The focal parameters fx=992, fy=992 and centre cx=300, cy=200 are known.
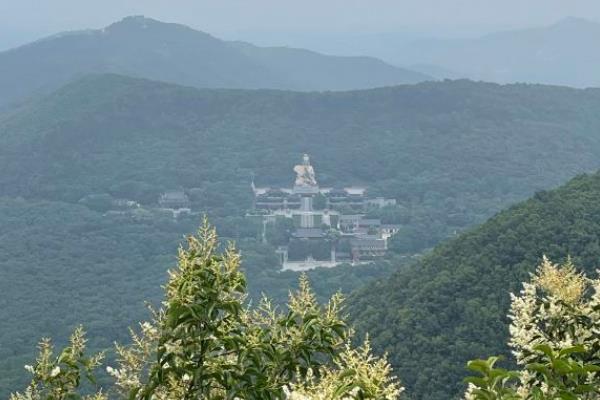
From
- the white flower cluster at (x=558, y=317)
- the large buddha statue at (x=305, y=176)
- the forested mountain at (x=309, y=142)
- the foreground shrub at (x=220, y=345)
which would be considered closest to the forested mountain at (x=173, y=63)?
Result: the forested mountain at (x=309, y=142)

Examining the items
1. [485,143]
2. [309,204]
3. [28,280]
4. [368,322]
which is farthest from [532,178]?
[368,322]

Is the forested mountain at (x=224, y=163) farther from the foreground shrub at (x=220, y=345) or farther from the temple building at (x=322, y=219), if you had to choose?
the foreground shrub at (x=220, y=345)

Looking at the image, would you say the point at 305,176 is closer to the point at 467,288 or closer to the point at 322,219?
the point at 322,219

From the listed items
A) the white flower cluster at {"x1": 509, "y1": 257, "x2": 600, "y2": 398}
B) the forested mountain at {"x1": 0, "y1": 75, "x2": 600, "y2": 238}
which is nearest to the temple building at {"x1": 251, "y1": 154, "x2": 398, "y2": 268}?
the forested mountain at {"x1": 0, "y1": 75, "x2": 600, "y2": 238}

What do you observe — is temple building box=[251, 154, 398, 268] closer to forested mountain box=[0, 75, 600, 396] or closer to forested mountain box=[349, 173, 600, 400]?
forested mountain box=[0, 75, 600, 396]

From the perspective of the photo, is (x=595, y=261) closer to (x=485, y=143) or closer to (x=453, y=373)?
(x=453, y=373)

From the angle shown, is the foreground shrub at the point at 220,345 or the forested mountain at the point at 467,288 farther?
the forested mountain at the point at 467,288
